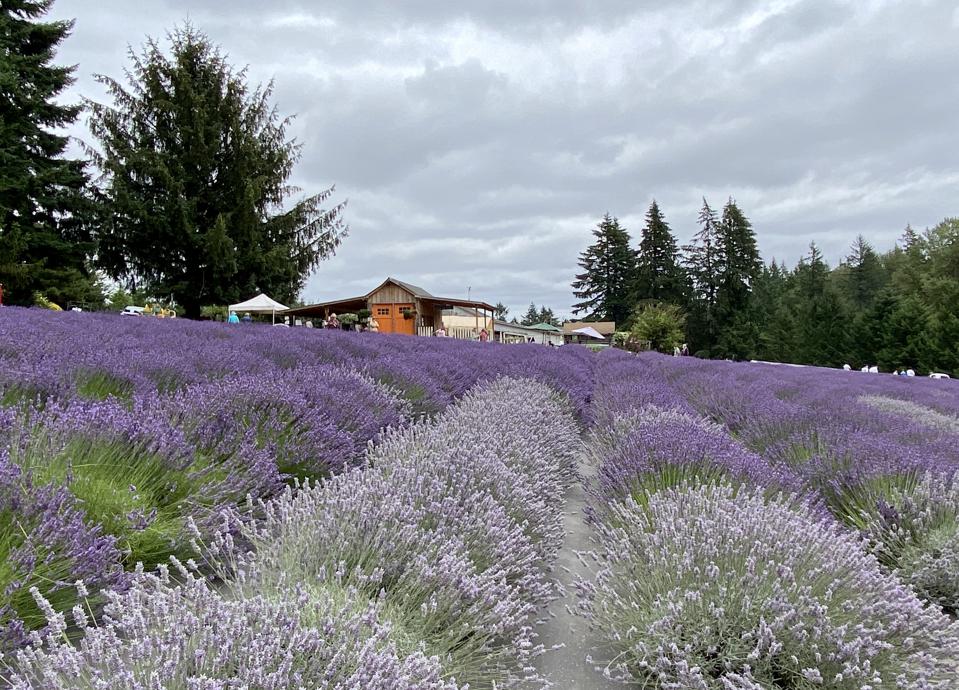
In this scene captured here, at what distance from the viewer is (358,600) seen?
4.25 feet

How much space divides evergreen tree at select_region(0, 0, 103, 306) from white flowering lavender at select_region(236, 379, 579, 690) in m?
19.7

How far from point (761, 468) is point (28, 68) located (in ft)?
81.5

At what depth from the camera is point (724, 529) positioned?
5.76 feet

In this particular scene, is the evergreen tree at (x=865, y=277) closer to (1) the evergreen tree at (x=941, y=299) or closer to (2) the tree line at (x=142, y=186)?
(1) the evergreen tree at (x=941, y=299)

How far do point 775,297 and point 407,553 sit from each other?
64841 mm

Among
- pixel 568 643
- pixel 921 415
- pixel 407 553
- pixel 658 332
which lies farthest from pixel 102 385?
pixel 658 332

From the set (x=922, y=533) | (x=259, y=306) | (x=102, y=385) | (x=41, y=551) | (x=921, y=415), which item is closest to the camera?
(x=41, y=551)

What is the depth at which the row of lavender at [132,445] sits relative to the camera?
1209mm

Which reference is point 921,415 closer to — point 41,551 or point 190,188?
point 41,551

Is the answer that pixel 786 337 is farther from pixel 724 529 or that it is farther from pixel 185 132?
pixel 724 529

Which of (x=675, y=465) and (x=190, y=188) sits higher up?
(x=190, y=188)

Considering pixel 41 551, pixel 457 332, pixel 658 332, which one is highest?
pixel 457 332

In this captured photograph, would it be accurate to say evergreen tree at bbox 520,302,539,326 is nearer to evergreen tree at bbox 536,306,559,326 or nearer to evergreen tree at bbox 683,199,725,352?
evergreen tree at bbox 536,306,559,326

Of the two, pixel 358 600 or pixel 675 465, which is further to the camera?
pixel 675 465
